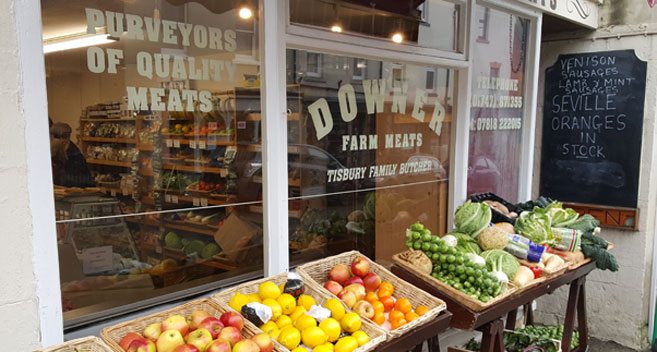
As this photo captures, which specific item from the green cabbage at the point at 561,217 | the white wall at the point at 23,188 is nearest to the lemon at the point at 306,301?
the white wall at the point at 23,188

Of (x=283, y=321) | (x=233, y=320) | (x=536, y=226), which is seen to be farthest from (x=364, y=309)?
(x=536, y=226)

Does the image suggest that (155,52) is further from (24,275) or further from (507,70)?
(507,70)

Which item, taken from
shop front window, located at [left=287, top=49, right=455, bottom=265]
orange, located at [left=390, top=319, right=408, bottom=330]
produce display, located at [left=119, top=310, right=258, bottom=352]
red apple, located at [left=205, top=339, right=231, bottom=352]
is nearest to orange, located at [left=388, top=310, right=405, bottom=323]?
orange, located at [left=390, top=319, right=408, bottom=330]

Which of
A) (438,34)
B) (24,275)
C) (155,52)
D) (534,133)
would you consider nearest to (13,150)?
(24,275)

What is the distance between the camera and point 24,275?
204cm

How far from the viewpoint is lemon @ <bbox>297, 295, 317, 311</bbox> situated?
8.11 feet

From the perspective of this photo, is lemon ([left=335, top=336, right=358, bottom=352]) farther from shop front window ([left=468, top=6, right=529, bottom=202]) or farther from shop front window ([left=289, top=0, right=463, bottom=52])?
shop front window ([left=468, top=6, right=529, bottom=202])

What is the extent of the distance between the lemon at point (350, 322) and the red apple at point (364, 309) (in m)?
0.11

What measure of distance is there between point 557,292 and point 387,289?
3974mm

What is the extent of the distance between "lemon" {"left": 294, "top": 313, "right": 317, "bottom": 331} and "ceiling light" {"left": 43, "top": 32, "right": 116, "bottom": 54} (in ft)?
6.42

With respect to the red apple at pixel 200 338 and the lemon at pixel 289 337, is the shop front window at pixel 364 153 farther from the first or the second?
the red apple at pixel 200 338

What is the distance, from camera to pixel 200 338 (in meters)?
1.96

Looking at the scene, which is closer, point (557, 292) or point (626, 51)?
point (626, 51)

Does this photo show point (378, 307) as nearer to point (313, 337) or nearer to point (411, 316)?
point (411, 316)
